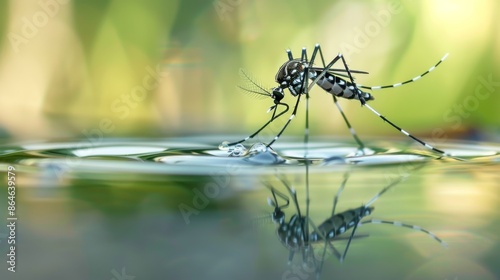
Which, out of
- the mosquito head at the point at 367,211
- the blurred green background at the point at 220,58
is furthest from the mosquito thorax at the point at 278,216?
the blurred green background at the point at 220,58

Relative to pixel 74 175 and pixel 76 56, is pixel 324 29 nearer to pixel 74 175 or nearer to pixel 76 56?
pixel 76 56

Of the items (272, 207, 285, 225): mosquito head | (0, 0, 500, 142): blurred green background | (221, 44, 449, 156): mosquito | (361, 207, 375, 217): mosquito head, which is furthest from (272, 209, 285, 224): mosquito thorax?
(0, 0, 500, 142): blurred green background

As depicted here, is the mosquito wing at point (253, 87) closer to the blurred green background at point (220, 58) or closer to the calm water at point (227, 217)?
the calm water at point (227, 217)

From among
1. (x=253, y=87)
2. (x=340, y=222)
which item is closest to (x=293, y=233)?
(x=340, y=222)

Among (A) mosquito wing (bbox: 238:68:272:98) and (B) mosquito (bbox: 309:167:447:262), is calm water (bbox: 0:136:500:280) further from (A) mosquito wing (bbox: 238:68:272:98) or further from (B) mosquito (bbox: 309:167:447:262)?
(A) mosquito wing (bbox: 238:68:272:98)

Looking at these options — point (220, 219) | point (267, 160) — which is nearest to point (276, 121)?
point (267, 160)

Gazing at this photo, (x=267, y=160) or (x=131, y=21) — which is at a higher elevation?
(x=131, y=21)

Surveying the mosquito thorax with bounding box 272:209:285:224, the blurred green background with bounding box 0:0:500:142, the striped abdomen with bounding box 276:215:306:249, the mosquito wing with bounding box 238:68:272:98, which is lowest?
the striped abdomen with bounding box 276:215:306:249
